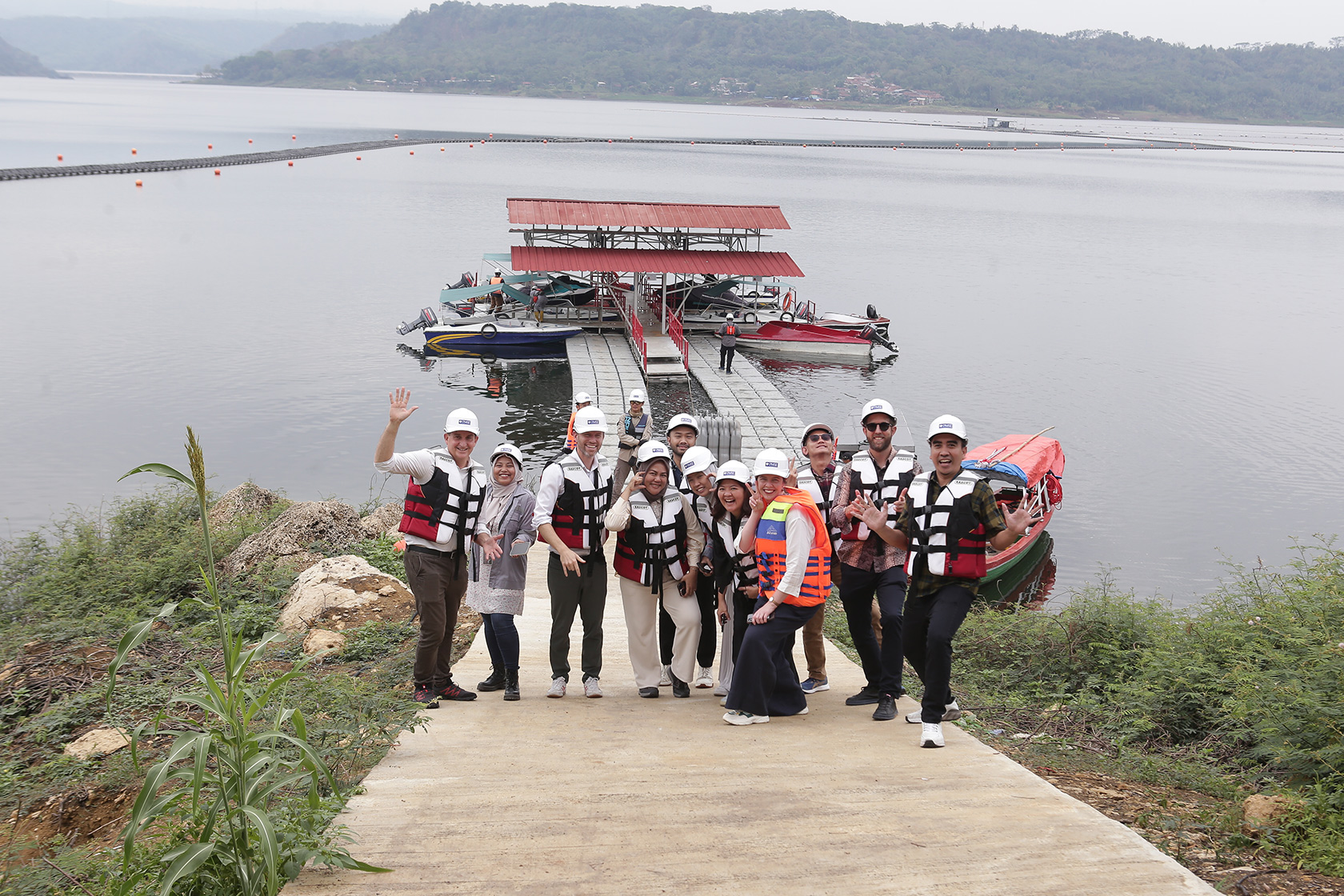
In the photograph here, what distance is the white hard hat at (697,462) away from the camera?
680 cm

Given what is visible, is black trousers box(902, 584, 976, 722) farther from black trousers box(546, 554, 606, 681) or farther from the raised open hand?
the raised open hand

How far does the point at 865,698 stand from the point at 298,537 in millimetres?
7468

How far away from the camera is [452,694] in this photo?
6648mm

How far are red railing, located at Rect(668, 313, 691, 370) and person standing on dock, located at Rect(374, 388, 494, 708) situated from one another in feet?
78.2

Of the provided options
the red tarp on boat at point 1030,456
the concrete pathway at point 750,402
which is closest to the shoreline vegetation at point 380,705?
the red tarp on boat at point 1030,456

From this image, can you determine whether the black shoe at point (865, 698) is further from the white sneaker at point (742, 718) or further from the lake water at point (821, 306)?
the lake water at point (821, 306)

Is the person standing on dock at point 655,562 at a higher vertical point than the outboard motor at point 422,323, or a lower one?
higher

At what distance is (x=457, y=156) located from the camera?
373 ft

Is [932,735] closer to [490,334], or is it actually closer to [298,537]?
[298,537]

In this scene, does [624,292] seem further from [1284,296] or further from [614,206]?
[1284,296]

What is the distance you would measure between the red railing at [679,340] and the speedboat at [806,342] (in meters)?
3.49

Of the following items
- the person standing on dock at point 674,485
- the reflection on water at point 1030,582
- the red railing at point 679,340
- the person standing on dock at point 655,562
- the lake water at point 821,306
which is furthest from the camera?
the red railing at point 679,340

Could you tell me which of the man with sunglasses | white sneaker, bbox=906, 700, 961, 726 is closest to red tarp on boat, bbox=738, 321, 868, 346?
the man with sunglasses

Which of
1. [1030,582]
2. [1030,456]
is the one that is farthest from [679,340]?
[1030,582]
